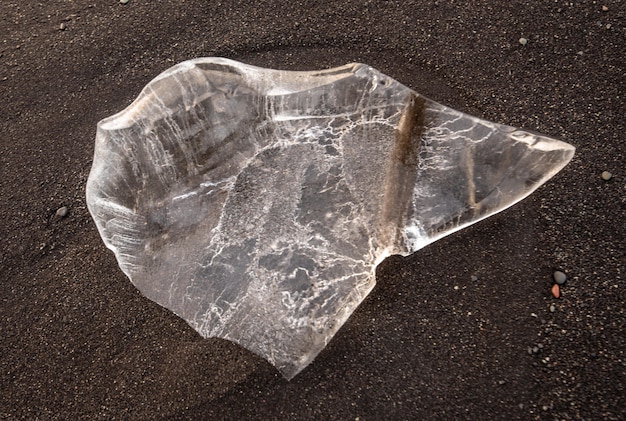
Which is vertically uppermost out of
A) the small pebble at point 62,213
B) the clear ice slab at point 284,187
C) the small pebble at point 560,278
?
the clear ice slab at point 284,187

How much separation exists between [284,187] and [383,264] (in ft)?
1.41

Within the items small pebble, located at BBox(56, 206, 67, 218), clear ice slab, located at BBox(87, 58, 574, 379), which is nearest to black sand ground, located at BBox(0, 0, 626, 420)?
small pebble, located at BBox(56, 206, 67, 218)

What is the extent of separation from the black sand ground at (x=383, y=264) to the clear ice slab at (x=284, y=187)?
0.56 feet

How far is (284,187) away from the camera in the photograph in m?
1.93

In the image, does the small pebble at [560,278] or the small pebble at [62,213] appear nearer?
Result: the small pebble at [560,278]

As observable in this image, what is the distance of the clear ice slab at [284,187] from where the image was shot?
1815 millimetres

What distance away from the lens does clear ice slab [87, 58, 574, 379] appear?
71.5 inches

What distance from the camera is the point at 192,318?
6.00ft

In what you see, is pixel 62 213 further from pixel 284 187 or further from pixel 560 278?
pixel 560 278

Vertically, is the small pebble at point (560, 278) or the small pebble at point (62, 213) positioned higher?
the small pebble at point (560, 278)

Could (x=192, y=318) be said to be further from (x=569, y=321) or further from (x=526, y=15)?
(x=526, y=15)

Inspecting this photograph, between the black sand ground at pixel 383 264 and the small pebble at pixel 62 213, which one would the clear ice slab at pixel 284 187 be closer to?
the black sand ground at pixel 383 264

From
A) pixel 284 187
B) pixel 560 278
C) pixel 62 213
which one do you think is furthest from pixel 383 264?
pixel 62 213

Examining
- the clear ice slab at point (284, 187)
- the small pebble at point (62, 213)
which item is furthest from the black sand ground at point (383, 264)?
the clear ice slab at point (284, 187)
